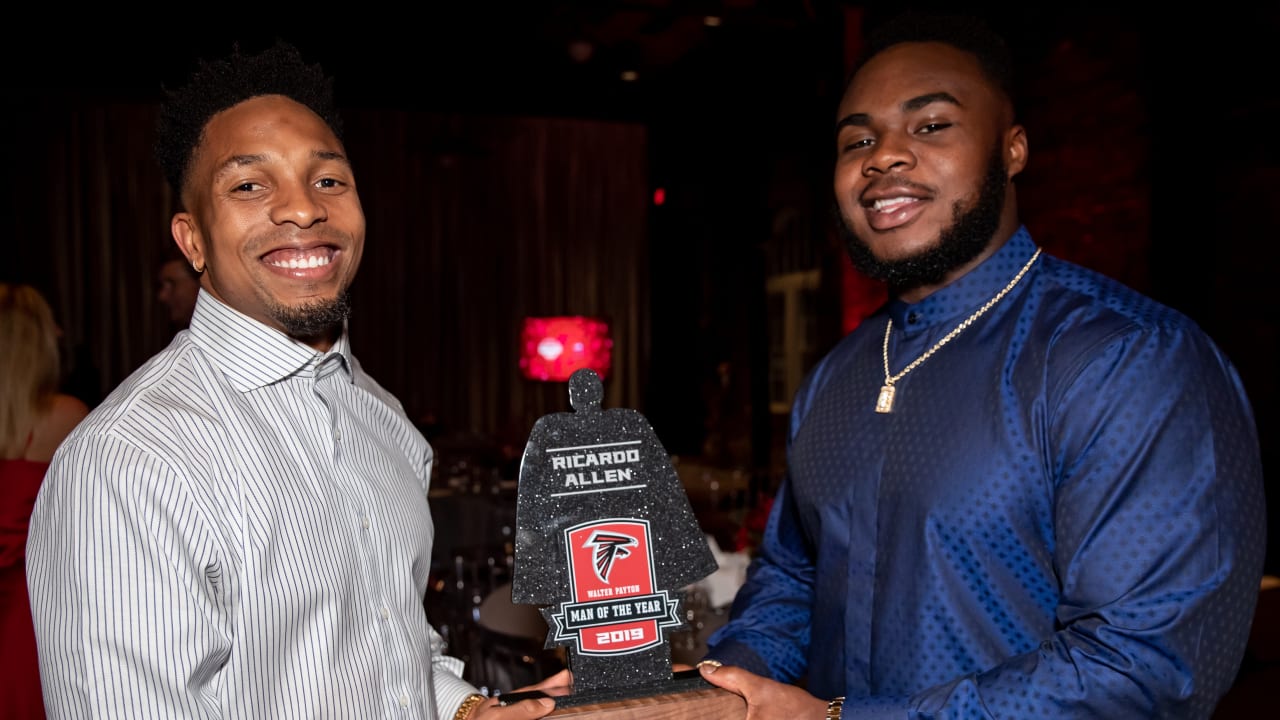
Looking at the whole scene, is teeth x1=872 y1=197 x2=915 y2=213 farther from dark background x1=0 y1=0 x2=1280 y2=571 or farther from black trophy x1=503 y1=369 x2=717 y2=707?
dark background x1=0 y1=0 x2=1280 y2=571

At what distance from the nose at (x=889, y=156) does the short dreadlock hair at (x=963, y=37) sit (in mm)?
187

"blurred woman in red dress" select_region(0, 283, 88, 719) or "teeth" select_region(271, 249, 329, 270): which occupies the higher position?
"teeth" select_region(271, 249, 329, 270)

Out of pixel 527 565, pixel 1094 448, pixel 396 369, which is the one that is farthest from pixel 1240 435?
pixel 396 369

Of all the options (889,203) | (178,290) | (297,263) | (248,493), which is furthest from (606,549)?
(178,290)

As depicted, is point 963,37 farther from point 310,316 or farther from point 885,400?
point 310,316

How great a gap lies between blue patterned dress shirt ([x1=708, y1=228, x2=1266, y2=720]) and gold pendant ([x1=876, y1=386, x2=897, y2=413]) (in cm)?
1

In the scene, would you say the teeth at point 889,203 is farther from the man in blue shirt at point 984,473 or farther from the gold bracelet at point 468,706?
the gold bracelet at point 468,706

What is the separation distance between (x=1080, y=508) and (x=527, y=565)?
80 cm

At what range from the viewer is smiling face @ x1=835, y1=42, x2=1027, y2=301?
5.13 ft

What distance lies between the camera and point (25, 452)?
2912 mm

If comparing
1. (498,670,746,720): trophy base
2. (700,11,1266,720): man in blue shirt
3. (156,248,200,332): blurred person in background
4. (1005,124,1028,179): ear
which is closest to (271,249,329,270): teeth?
(498,670,746,720): trophy base

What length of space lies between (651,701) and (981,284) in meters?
0.88

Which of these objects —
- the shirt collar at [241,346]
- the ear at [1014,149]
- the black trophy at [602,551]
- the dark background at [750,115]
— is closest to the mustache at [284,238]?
the shirt collar at [241,346]

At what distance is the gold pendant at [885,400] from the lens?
1646mm
